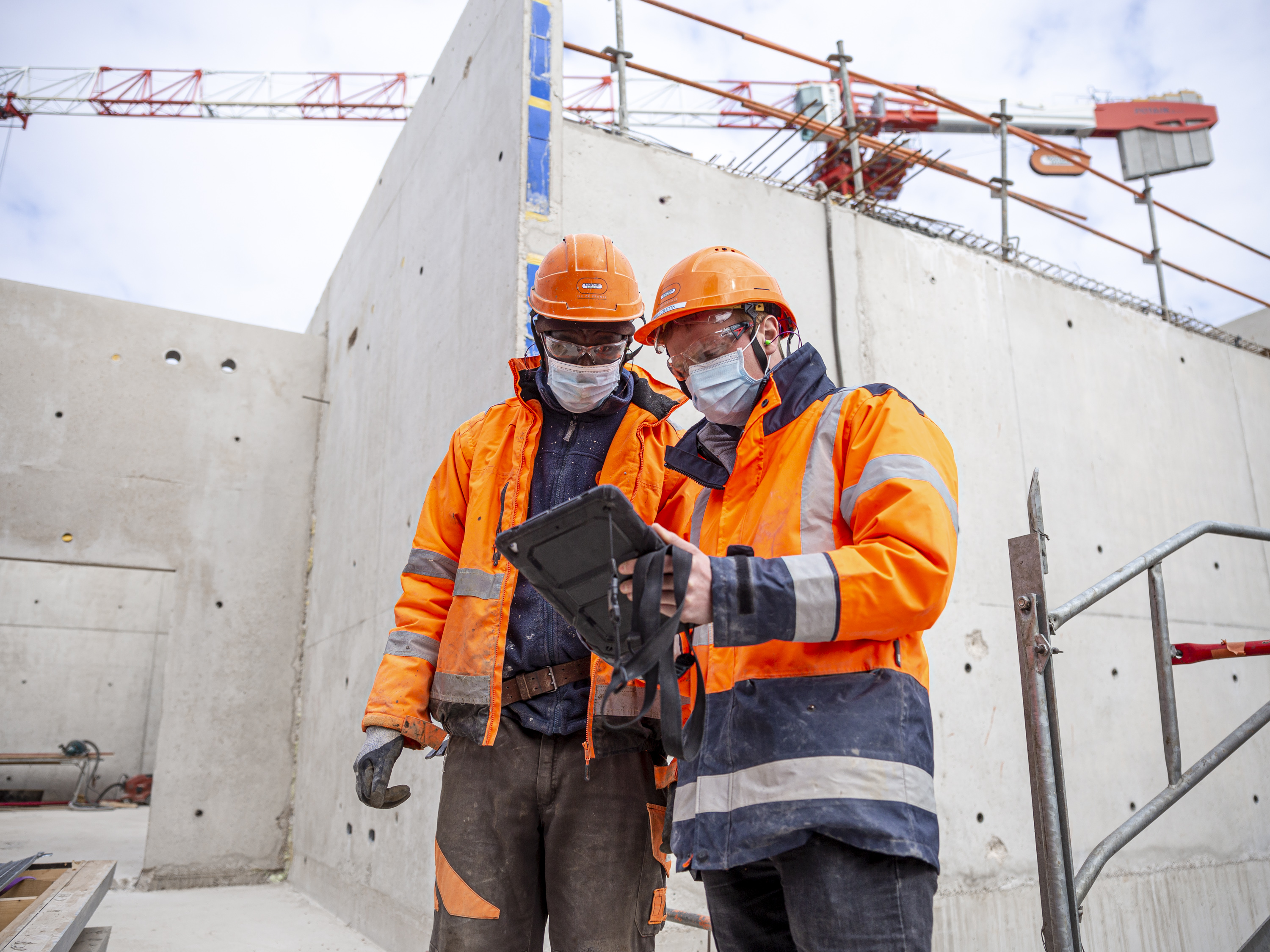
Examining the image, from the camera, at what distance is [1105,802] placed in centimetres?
499

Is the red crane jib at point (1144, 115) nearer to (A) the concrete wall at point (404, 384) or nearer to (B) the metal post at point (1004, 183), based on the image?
(B) the metal post at point (1004, 183)

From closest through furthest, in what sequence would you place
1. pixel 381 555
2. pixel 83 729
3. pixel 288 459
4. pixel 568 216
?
1. pixel 568 216
2. pixel 381 555
3. pixel 288 459
4. pixel 83 729

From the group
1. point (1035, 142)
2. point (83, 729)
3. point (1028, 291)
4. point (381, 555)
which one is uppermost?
point (1035, 142)

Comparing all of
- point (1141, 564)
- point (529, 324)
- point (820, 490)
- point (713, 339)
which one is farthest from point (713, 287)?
point (529, 324)

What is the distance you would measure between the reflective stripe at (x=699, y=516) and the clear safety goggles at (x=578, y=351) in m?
0.45

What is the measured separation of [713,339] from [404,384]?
3.51m

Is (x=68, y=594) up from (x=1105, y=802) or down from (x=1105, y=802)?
up

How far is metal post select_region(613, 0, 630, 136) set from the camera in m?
4.28

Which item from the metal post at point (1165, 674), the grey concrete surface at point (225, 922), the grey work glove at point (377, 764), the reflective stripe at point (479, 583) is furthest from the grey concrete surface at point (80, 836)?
the metal post at point (1165, 674)

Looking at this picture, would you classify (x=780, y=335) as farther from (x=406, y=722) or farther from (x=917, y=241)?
(x=917, y=241)

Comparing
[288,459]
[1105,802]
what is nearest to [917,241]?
[1105,802]

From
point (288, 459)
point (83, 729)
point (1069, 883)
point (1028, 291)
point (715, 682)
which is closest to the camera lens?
point (715, 682)

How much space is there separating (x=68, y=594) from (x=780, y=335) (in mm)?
15758

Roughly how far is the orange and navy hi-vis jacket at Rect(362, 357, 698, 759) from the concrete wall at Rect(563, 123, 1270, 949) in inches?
74.5
